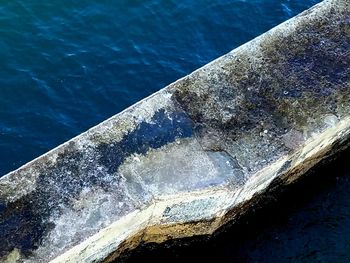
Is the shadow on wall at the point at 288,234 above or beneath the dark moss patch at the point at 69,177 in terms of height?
beneath

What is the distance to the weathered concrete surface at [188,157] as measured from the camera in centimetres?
470

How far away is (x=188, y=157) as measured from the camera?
521cm

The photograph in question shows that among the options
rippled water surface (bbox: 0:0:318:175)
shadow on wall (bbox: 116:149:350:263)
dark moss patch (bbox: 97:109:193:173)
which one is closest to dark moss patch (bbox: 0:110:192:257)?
dark moss patch (bbox: 97:109:193:173)

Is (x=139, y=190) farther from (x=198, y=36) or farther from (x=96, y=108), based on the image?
(x=198, y=36)

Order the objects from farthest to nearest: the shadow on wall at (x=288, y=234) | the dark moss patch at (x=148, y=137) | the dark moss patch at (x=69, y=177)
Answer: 1. the shadow on wall at (x=288, y=234)
2. the dark moss patch at (x=148, y=137)
3. the dark moss patch at (x=69, y=177)

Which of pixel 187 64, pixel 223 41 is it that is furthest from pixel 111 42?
pixel 223 41

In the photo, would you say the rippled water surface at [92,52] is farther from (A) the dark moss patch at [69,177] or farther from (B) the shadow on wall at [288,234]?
(B) the shadow on wall at [288,234]

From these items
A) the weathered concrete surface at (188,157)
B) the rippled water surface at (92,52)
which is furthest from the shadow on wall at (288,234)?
the rippled water surface at (92,52)

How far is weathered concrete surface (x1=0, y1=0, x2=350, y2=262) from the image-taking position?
4.70 metres

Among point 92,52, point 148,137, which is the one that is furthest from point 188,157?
point 92,52

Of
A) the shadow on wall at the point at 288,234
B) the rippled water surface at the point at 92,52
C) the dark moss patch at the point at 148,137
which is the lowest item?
the shadow on wall at the point at 288,234

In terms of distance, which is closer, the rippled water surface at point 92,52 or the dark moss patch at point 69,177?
the dark moss patch at point 69,177

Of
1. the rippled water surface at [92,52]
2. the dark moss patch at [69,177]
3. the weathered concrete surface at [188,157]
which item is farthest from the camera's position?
the rippled water surface at [92,52]

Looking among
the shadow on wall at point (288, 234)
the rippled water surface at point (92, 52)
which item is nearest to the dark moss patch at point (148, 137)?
the shadow on wall at point (288, 234)
